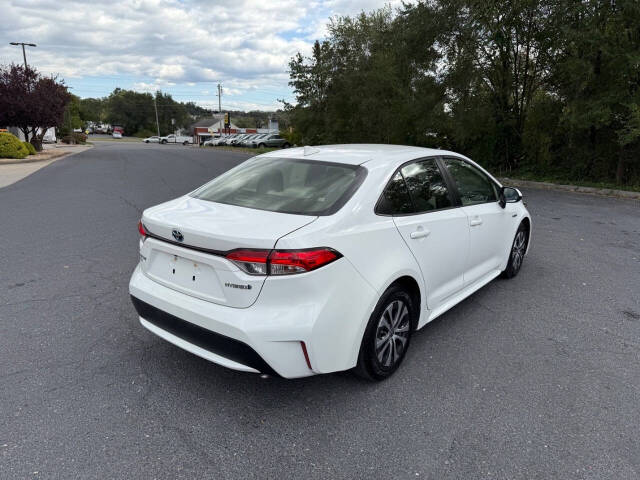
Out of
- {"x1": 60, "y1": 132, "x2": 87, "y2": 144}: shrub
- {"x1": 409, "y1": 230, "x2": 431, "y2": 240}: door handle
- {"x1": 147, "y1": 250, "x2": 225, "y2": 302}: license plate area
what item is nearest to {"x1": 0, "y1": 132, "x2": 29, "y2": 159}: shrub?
{"x1": 147, "y1": 250, "x2": 225, "y2": 302}: license plate area

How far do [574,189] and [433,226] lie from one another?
11.7 meters

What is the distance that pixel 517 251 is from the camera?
520cm

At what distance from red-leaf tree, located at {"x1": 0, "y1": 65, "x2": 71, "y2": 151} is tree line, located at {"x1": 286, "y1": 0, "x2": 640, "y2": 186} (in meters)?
18.5

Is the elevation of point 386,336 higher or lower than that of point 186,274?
lower

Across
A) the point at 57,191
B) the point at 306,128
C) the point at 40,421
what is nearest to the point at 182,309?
the point at 40,421

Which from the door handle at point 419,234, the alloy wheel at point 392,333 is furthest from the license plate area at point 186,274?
the door handle at point 419,234

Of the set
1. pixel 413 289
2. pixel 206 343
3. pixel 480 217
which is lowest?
pixel 206 343

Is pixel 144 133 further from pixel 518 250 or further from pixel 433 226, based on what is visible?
pixel 433 226

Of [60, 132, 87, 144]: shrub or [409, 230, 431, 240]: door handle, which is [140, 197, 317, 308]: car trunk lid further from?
[60, 132, 87, 144]: shrub

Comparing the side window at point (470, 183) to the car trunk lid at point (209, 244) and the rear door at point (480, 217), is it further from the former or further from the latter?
the car trunk lid at point (209, 244)

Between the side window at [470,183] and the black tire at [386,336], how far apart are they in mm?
1235

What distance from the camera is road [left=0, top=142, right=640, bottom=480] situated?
2.39m

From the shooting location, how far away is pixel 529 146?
1529 centimetres

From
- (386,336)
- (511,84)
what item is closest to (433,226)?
(386,336)
